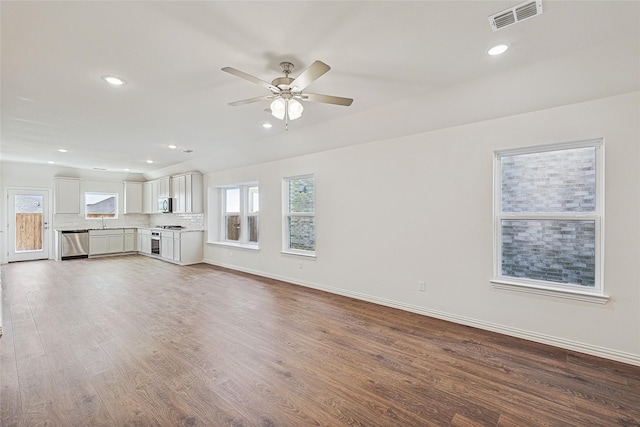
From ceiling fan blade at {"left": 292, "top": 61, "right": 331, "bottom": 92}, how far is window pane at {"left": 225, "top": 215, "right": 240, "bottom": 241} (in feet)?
→ 17.3

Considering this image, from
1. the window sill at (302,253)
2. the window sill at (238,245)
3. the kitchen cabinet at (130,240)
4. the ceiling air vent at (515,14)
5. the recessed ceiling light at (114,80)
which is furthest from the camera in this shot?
the kitchen cabinet at (130,240)

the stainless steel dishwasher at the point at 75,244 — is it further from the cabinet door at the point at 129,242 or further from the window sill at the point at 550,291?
the window sill at the point at 550,291

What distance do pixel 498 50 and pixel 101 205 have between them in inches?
442

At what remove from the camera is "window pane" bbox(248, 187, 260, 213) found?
21.8ft

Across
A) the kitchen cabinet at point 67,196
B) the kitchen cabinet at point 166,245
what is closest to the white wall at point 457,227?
the kitchen cabinet at point 166,245

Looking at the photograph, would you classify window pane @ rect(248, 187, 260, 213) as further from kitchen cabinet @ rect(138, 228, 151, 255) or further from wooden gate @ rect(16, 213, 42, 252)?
wooden gate @ rect(16, 213, 42, 252)

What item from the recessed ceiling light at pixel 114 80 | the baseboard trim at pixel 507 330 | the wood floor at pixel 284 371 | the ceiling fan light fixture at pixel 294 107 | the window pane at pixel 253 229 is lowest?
the wood floor at pixel 284 371

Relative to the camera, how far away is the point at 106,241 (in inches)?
356

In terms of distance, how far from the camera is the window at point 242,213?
266 inches

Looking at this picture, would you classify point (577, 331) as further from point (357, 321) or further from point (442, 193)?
point (357, 321)

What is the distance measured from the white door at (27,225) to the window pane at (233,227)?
5542 millimetres

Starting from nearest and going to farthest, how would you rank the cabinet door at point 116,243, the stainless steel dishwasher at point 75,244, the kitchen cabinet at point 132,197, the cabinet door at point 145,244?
1. the stainless steel dishwasher at point 75,244
2. the cabinet door at point 145,244
3. the cabinet door at point 116,243
4. the kitchen cabinet at point 132,197

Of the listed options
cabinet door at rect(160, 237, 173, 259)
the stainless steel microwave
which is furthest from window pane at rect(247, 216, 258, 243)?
the stainless steel microwave

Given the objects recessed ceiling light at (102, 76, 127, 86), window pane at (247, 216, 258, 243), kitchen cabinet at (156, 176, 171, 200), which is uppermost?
recessed ceiling light at (102, 76, 127, 86)
